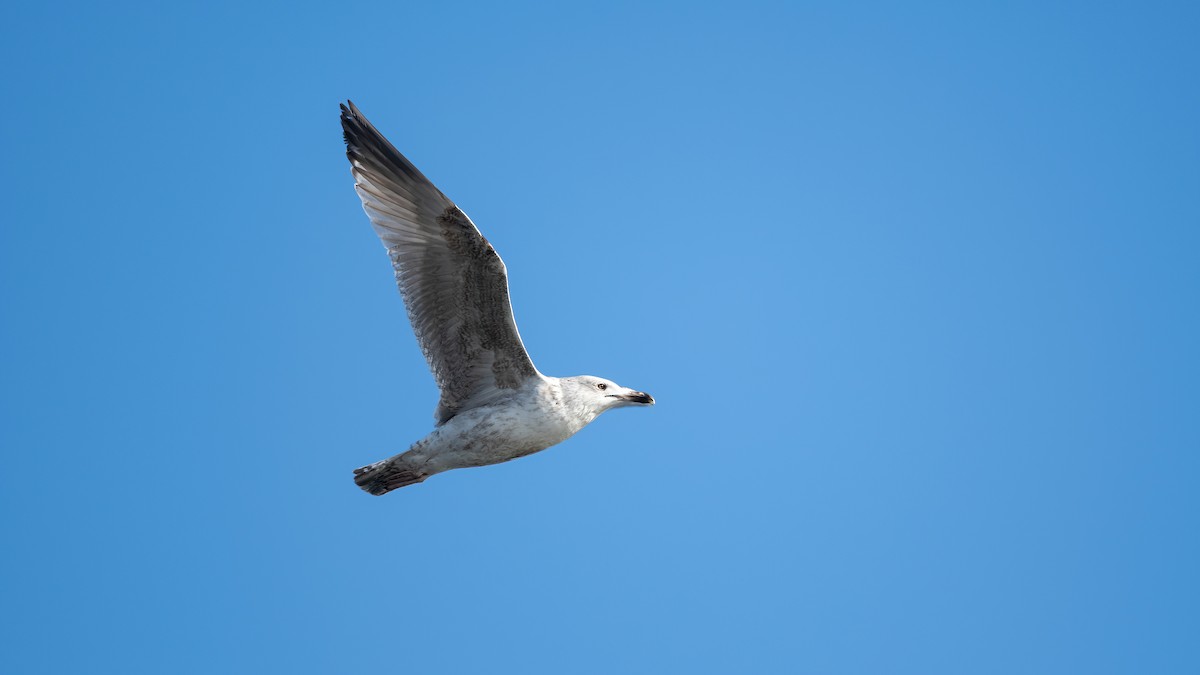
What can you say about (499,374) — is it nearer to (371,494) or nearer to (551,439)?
(551,439)

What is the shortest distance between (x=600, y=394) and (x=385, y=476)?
89.5 inches

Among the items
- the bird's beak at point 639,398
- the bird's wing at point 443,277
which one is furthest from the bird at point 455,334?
the bird's beak at point 639,398

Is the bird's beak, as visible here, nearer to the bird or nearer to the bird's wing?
the bird

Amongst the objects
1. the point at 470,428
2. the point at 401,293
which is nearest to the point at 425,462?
the point at 470,428

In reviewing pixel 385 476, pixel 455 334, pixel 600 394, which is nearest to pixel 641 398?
pixel 600 394

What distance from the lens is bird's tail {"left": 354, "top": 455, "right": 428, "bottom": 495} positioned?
1331 cm

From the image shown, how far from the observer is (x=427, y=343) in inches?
516

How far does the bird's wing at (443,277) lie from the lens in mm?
12711

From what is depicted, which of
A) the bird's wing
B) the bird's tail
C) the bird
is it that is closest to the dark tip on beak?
the bird

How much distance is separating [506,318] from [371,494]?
2.35 m

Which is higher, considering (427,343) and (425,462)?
(427,343)

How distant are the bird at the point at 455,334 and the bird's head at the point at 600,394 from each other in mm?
14

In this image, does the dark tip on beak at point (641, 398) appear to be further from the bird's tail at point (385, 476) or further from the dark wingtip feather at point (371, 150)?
the dark wingtip feather at point (371, 150)

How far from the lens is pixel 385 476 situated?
13.4 metres
